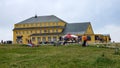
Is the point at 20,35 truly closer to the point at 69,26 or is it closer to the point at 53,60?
the point at 69,26

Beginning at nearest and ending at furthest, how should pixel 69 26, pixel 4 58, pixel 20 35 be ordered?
→ pixel 4 58 < pixel 69 26 < pixel 20 35

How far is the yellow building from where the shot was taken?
113188 mm

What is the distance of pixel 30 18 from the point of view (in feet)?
416

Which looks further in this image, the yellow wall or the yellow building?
the yellow wall

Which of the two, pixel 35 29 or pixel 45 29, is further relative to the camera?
pixel 35 29

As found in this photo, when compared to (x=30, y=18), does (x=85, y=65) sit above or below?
below

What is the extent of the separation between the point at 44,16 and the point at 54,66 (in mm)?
101820

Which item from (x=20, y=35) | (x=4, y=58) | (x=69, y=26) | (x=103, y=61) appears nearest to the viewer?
(x=103, y=61)

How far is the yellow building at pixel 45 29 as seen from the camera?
11319 cm

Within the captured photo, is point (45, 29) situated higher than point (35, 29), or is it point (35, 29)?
point (35, 29)

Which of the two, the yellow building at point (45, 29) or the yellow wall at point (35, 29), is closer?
the yellow building at point (45, 29)

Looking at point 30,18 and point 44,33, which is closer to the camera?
point 44,33

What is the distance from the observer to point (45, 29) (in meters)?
122

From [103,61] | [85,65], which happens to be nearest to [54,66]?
[85,65]
